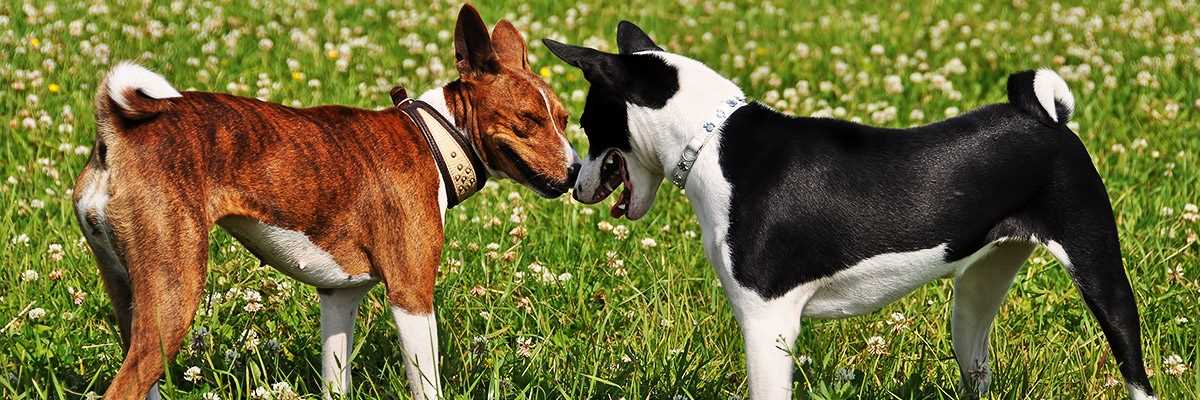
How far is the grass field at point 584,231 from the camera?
5125 millimetres

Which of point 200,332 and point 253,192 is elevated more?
point 253,192

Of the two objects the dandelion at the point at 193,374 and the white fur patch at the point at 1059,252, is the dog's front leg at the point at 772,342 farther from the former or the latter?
the dandelion at the point at 193,374

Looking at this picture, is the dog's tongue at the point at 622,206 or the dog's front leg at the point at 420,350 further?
the dog's tongue at the point at 622,206

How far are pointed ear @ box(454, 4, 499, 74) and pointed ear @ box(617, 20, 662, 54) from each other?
42 cm

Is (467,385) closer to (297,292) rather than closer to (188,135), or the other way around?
(297,292)

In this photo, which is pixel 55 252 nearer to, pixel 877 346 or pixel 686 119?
pixel 686 119

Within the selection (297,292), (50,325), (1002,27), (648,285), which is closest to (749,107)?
(648,285)

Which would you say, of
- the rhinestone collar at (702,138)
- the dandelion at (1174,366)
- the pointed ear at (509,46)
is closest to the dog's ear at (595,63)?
the rhinestone collar at (702,138)

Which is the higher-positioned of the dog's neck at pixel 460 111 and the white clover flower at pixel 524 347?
the dog's neck at pixel 460 111

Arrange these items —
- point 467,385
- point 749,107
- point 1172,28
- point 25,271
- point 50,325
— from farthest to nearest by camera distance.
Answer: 1. point 1172,28
2. point 25,271
3. point 50,325
4. point 467,385
5. point 749,107

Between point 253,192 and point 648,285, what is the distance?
2.30 m

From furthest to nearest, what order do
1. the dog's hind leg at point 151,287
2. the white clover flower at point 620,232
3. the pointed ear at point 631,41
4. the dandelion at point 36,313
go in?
the white clover flower at point 620,232, the dandelion at point 36,313, the pointed ear at point 631,41, the dog's hind leg at point 151,287

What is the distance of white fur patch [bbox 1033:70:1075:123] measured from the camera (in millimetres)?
4379

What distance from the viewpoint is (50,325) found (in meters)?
5.50
